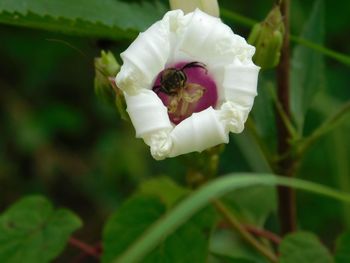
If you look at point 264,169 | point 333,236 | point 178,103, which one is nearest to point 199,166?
point 178,103

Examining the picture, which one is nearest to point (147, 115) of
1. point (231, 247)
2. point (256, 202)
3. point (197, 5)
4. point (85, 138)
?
point (197, 5)

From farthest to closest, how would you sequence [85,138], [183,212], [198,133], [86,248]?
[85,138] → [86,248] → [198,133] → [183,212]

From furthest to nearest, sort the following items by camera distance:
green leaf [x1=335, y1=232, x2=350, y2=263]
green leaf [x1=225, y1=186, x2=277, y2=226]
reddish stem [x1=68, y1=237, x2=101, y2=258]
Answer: green leaf [x1=225, y1=186, x2=277, y2=226] → reddish stem [x1=68, y1=237, x2=101, y2=258] → green leaf [x1=335, y1=232, x2=350, y2=263]

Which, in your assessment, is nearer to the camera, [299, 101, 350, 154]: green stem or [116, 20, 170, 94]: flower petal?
[116, 20, 170, 94]: flower petal

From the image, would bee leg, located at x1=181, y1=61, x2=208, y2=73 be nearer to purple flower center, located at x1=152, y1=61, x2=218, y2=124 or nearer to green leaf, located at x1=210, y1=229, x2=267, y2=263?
purple flower center, located at x1=152, y1=61, x2=218, y2=124

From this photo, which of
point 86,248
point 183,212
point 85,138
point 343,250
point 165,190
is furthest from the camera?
point 85,138

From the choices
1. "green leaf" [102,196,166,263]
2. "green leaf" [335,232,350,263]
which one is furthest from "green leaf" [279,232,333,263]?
"green leaf" [102,196,166,263]

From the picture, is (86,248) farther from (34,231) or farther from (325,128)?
(325,128)
